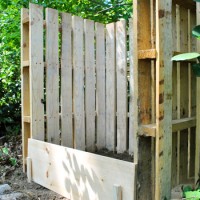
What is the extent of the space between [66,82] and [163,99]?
1.87m

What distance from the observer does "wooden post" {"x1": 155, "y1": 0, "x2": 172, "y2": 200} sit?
6.38ft

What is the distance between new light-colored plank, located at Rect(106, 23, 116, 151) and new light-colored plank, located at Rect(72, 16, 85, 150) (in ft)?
1.15

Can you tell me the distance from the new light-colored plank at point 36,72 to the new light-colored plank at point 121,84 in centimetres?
96

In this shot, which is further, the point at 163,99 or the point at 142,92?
the point at 142,92

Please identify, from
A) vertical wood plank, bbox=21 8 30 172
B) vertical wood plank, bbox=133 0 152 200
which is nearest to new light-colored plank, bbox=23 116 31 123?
vertical wood plank, bbox=21 8 30 172

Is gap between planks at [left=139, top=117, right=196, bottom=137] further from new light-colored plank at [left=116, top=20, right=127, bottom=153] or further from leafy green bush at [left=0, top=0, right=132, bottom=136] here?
leafy green bush at [left=0, top=0, right=132, bottom=136]

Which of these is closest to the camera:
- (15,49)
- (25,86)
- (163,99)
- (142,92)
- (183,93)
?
(163,99)

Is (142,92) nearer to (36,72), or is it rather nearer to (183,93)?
(183,93)

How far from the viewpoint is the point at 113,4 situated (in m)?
5.35

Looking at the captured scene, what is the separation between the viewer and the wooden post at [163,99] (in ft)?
6.38

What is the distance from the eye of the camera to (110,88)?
153 inches

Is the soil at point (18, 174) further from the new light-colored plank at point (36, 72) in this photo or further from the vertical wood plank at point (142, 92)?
the vertical wood plank at point (142, 92)

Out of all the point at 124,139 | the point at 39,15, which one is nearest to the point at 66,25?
the point at 39,15

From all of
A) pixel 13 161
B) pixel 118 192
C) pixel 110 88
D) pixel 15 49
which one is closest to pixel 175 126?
pixel 118 192
